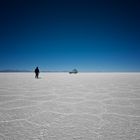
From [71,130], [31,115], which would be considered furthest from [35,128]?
[31,115]

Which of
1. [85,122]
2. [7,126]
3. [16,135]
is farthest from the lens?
[85,122]

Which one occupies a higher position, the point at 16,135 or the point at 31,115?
the point at 31,115

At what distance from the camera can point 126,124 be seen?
10.3 feet

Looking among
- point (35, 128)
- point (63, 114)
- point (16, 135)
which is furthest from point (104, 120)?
point (16, 135)

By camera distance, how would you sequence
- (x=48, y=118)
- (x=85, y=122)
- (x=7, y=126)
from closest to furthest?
1. (x=7, y=126)
2. (x=85, y=122)
3. (x=48, y=118)

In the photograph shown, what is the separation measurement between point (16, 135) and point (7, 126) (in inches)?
19.6

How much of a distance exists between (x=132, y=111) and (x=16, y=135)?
2638mm

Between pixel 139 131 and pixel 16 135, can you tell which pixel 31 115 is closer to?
pixel 16 135

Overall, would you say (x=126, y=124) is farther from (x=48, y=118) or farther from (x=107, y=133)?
(x=48, y=118)

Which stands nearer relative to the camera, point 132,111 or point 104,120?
point 104,120

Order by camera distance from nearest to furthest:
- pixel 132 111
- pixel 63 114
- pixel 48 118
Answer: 1. pixel 48 118
2. pixel 63 114
3. pixel 132 111

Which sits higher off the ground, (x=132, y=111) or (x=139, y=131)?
(x=132, y=111)

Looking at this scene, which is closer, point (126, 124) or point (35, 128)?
point (35, 128)

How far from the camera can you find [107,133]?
2.71m
